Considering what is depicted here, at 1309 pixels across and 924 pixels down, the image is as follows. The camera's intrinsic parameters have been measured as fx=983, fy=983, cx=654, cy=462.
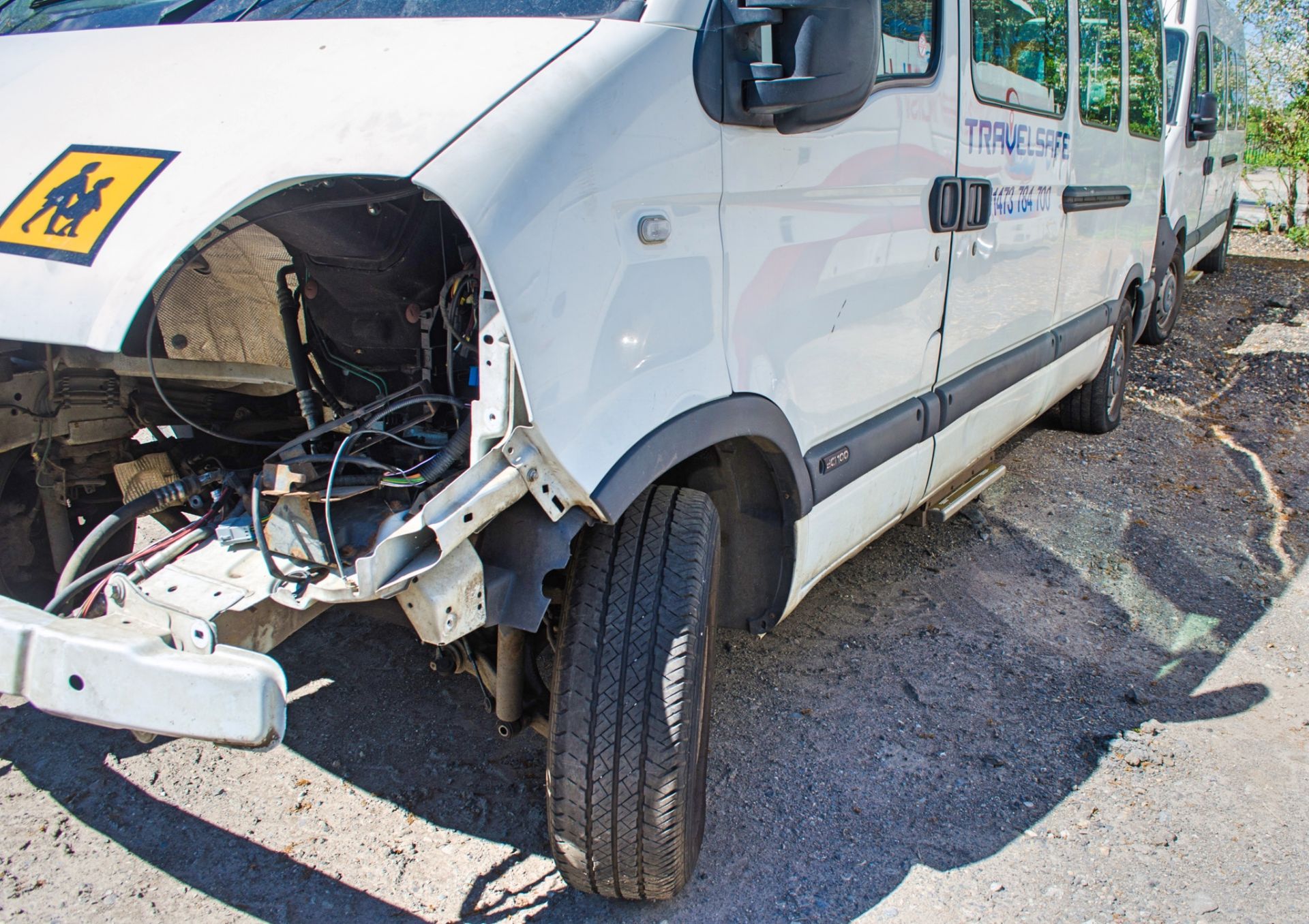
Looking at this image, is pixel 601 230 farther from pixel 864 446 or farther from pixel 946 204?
pixel 946 204

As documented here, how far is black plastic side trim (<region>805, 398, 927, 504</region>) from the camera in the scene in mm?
2506

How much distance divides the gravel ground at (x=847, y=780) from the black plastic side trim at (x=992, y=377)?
785mm

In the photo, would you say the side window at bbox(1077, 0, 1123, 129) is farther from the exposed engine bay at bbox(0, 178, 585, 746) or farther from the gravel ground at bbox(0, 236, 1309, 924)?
the exposed engine bay at bbox(0, 178, 585, 746)

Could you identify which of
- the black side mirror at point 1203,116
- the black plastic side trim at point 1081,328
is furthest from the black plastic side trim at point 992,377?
the black side mirror at point 1203,116

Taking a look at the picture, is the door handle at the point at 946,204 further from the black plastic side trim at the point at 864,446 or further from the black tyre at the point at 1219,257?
the black tyre at the point at 1219,257

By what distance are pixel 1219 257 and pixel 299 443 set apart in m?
11.3

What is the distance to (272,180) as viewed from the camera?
5.35 feet

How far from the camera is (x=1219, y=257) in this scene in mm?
10688

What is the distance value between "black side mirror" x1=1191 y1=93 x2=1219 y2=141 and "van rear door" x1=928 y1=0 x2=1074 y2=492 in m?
4.18

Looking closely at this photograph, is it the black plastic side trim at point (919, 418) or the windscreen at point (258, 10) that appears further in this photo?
the black plastic side trim at point (919, 418)

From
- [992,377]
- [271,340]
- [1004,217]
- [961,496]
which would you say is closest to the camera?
[271,340]

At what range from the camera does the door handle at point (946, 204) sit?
2.80 metres

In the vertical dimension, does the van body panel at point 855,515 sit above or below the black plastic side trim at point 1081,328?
above

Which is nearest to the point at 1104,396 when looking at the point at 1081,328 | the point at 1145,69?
the point at 1081,328
